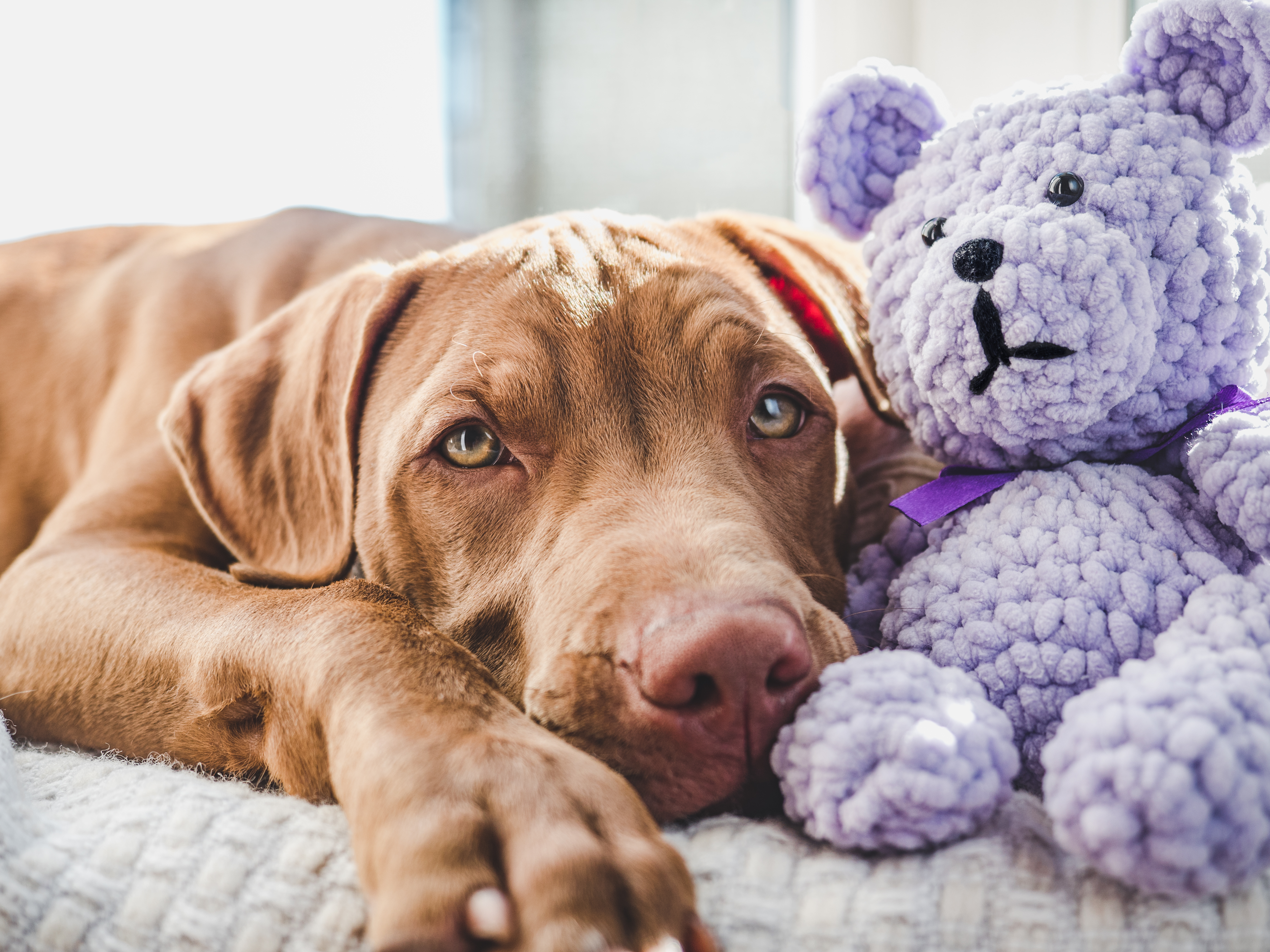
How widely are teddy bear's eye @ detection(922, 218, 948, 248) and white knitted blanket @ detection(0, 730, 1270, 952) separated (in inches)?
33.9

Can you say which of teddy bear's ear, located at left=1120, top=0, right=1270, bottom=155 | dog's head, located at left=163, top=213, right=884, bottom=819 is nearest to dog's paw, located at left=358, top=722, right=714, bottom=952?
dog's head, located at left=163, top=213, right=884, bottom=819

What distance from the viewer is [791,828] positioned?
1.27m

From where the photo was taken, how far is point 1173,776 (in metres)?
0.96

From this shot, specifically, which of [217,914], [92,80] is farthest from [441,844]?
[92,80]

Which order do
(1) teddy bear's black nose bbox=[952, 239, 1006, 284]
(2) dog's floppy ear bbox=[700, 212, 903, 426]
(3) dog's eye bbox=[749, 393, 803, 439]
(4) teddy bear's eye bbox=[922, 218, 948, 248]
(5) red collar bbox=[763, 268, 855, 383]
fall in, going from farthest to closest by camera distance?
1. (5) red collar bbox=[763, 268, 855, 383]
2. (2) dog's floppy ear bbox=[700, 212, 903, 426]
3. (3) dog's eye bbox=[749, 393, 803, 439]
4. (4) teddy bear's eye bbox=[922, 218, 948, 248]
5. (1) teddy bear's black nose bbox=[952, 239, 1006, 284]

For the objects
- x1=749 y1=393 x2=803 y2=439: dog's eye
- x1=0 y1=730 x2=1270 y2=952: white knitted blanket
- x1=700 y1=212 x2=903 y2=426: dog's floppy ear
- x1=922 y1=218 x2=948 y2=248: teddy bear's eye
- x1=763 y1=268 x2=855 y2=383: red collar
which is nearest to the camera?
x1=0 y1=730 x2=1270 y2=952: white knitted blanket

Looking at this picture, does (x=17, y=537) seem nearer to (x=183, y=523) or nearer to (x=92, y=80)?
(x=183, y=523)

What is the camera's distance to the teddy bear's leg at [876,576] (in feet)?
5.70

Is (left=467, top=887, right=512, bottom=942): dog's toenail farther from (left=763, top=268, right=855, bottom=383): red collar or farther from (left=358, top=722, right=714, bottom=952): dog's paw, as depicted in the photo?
(left=763, top=268, right=855, bottom=383): red collar

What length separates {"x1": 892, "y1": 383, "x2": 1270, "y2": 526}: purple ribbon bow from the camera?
1471mm

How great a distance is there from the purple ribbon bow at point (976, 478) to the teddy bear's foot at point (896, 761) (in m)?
0.39

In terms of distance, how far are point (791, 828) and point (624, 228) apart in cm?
135

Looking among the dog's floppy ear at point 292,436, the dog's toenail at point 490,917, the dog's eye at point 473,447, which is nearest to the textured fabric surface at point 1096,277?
the dog's eye at point 473,447

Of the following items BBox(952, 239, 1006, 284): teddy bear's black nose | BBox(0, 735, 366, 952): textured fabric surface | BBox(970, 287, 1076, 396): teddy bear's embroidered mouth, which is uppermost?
BBox(952, 239, 1006, 284): teddy bear's black nose
